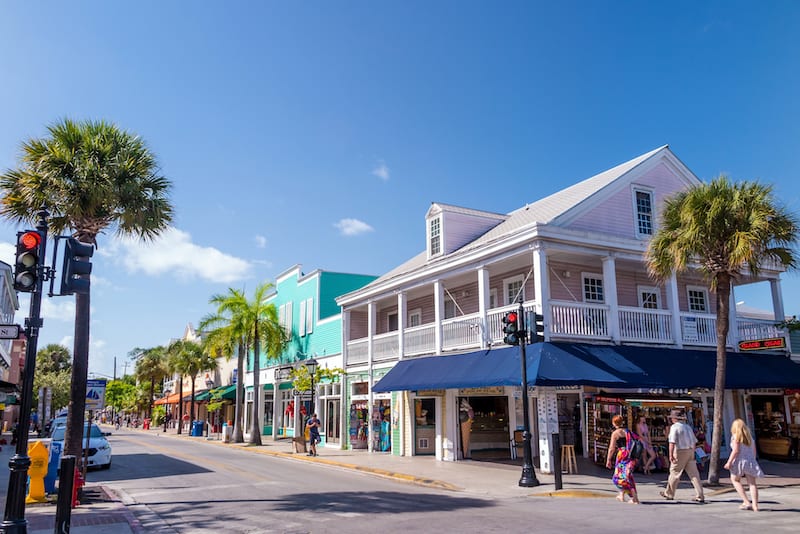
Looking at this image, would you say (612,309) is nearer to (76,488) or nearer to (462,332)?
(462,332)

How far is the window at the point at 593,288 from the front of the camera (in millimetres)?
21500

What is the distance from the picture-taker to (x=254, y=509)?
11758mm

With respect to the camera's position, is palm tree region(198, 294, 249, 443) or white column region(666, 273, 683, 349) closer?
white column region(666, 273, 683, 349)

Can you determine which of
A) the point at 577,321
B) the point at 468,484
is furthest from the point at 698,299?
the point at 468,484

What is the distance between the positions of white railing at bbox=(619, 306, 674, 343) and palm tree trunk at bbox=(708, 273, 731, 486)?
335 centimetres

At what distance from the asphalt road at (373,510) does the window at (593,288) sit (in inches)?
355

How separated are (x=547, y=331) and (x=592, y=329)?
5.49 feet

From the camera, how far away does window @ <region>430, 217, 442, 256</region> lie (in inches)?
950

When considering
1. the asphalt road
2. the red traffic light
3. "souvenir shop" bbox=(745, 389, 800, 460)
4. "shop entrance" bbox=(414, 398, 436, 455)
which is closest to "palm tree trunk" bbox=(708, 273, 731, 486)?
the asphalt road

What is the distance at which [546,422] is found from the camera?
55.3ft

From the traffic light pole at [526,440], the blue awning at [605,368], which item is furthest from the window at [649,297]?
the traffic light pole at [526,440]

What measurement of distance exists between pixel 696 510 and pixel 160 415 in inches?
2460

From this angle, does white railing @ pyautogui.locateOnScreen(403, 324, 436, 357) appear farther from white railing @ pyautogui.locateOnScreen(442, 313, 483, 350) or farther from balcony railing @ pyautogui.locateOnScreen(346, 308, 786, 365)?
white railing @ pyautogui.locateOnScreen(442, 313, 483, 350)

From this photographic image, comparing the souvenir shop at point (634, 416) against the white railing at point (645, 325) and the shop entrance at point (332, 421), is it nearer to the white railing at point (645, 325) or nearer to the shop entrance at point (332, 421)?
the white railing at point (645, 325)
